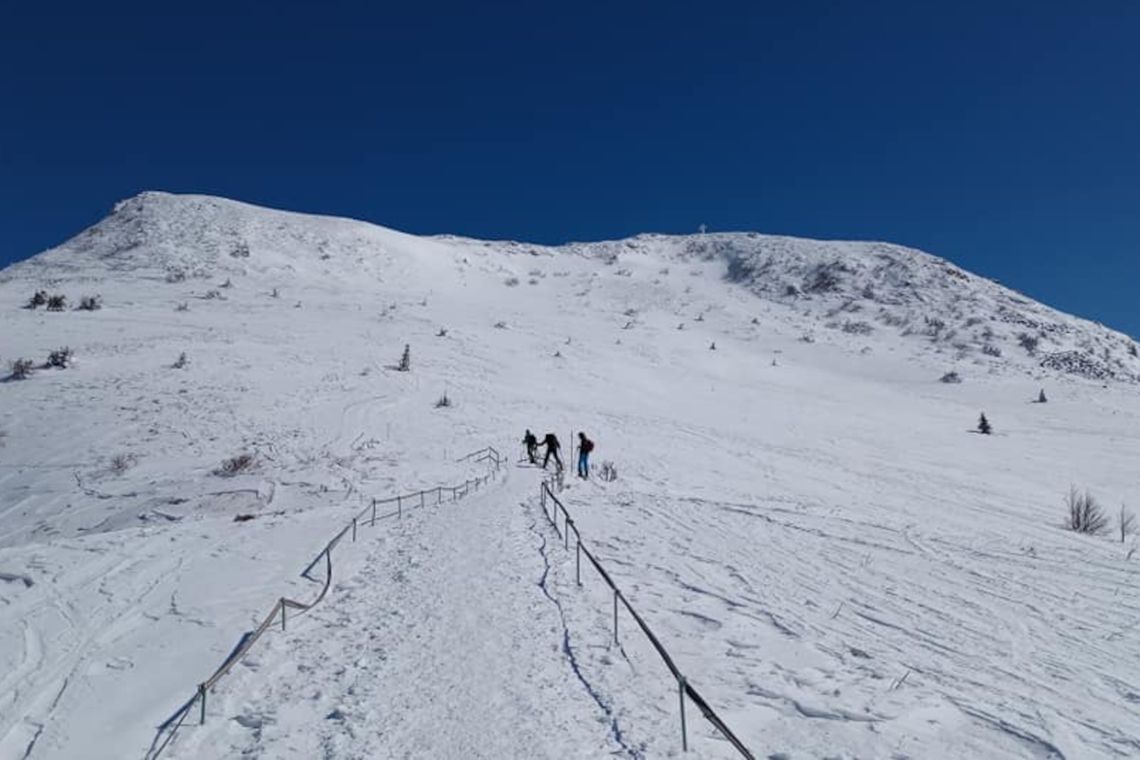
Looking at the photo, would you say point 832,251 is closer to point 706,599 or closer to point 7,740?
point 706,599

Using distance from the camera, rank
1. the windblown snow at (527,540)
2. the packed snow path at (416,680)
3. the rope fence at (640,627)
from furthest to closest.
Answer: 1. the windblown snow at (527,540)
2. the packed snow path at (416,680)
3. the rope fence at (640,627)

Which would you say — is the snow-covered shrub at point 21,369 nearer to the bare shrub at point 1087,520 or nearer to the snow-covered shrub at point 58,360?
the snow-covered shrub at point 58,360

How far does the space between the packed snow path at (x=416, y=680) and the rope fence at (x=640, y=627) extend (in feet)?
2.14

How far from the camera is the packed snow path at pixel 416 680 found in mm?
5316

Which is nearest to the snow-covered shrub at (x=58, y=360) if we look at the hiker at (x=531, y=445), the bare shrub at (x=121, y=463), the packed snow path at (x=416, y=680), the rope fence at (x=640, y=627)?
the bare shrub at (x=121, y=463)

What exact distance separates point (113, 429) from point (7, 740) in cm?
1511

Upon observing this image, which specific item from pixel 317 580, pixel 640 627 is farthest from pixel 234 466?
pixel 640 627

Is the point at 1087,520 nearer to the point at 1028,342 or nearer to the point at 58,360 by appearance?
the point at 58,360

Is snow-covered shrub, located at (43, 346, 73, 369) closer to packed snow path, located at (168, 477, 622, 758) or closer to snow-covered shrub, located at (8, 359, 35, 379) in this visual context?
snow-covered shrub, located at (8, 359, 35, 379)

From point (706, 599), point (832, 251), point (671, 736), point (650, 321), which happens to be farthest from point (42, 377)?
point (832, 251)

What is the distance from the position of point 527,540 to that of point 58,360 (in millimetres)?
20170

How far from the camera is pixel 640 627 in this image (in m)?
7.62

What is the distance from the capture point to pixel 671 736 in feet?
17.7

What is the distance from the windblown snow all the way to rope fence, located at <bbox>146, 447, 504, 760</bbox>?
0.18m
